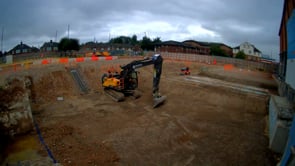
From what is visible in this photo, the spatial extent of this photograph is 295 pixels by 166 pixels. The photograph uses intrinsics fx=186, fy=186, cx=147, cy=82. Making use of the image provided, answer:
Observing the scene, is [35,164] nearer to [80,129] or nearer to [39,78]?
[80,129]

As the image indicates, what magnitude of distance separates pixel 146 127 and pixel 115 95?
613cm

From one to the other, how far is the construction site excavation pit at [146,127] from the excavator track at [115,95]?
394 mm

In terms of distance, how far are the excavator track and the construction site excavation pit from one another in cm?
39

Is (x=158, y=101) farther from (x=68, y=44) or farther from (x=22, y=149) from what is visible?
(x=68, y=44)

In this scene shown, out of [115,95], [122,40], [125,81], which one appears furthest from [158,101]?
[122,40]

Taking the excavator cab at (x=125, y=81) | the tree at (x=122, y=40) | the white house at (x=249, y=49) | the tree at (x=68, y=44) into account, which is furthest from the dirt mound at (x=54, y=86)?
the tree at (x=122, y=40)

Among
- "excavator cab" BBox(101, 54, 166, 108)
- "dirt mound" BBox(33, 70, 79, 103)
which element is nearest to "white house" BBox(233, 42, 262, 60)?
"excavator cab" BBox(101, 54, 166, 108)

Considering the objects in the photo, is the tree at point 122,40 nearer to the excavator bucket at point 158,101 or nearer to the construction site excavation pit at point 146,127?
the construction site excavation pit at point 146,127

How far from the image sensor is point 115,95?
1569 cm

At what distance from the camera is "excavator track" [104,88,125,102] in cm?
1512

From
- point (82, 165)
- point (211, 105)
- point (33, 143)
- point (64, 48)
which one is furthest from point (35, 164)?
point (64, 48)

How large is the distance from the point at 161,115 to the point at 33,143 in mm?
7140

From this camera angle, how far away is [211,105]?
13469 mm

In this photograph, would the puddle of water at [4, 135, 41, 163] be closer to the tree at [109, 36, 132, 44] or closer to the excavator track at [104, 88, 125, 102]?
the excavator track at [104, 88, 125, 102]
